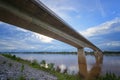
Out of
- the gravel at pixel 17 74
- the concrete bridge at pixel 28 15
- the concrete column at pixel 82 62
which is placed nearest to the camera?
the concrete bridge at pixel 28 15

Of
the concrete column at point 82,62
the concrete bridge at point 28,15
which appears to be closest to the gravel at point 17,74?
the concrete bridge at point 28,15

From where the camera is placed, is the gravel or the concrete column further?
the concrete column

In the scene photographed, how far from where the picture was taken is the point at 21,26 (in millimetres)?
9633

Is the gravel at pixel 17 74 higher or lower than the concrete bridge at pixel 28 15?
lower

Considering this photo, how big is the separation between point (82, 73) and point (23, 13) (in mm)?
17536

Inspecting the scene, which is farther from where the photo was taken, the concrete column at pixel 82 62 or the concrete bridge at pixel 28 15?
the concrete column at pixel 82 62

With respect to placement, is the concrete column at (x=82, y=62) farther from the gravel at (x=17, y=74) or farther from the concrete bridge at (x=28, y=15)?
the gravel at (x=17, y=74)

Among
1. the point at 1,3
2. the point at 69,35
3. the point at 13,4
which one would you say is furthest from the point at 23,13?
the point at 69,35

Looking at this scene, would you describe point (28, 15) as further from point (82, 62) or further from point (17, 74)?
point (82, 62)

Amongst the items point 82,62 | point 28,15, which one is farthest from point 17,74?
point 82,62

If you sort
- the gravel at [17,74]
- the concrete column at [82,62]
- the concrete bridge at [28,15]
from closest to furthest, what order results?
the concrete bridge at [28,15] → the gravel at [17,74] → the concrete column at [82,62]

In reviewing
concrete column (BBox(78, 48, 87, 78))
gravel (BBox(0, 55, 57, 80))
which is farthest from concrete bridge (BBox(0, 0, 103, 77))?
concrete column (BBox(78, 48, 87, 78))

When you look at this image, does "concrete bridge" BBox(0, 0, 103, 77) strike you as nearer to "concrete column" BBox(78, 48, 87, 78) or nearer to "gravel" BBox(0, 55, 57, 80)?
"gravel" BBox(0, 55, 57, 80)

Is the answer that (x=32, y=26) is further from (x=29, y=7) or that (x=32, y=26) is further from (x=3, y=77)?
(x=3, y=77)
